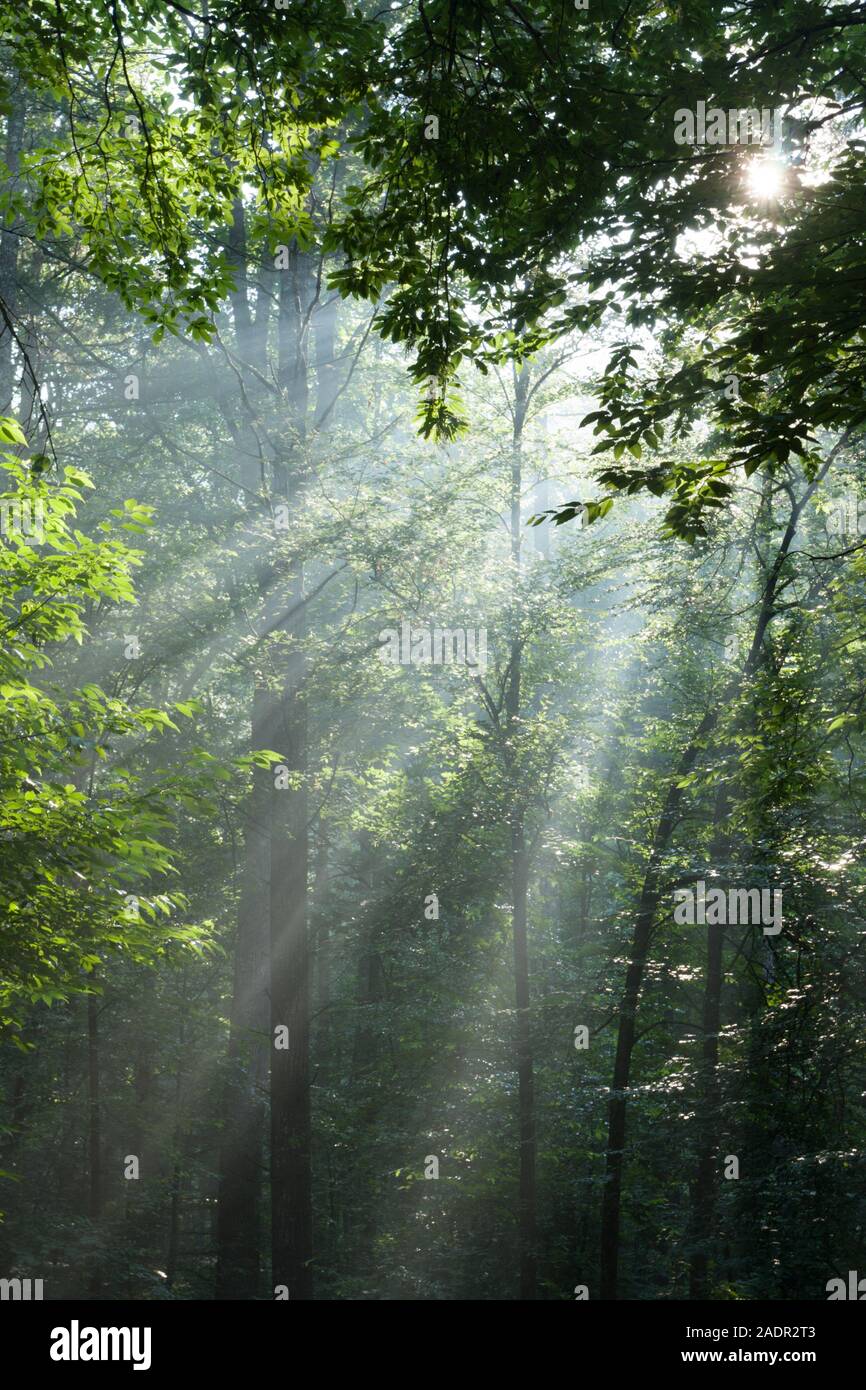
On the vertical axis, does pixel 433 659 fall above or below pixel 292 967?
above

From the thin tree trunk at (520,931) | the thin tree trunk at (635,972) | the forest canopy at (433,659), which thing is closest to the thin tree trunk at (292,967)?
the forest canopy at (433,659)

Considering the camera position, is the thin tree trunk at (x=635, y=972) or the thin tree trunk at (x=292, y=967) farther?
the thin tree trunk at (x=292, y=967)

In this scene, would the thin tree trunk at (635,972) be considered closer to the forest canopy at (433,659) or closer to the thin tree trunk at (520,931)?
the forest canopy at (433,659)

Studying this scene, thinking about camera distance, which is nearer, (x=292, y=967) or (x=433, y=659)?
(x=292, y=967)

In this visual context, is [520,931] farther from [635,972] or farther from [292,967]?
[292,967]

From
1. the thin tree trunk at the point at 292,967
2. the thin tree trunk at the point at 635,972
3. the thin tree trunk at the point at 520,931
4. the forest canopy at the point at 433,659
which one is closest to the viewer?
the forest canopy at the point at 433,659

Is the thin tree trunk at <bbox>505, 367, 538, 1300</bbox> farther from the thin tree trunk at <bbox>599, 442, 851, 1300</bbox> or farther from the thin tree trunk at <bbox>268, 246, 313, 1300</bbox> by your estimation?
the thin tree trunk at <bbox>268, 246, 313, 1300</bbox>

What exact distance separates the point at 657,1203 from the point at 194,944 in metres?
10.2

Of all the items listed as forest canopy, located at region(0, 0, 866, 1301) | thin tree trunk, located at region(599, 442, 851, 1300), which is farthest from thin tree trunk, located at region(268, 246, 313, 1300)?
thin tree trunk, located at region(599, 442, 851, 1300)

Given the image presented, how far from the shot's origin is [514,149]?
4.51 metres

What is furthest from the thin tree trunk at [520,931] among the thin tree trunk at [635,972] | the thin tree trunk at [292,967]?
the thin tree trunk at [292,967]

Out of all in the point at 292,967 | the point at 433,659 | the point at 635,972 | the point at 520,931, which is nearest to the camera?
the point at 635,972

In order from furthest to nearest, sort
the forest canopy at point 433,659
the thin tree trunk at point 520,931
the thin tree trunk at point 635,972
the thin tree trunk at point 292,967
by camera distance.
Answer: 1. the thin tree trunk at point 520,931
2. the thin tree trunk at point 292,967
3. the thin tree trunk at point 635,972
4. the forest canopy at point 433,659

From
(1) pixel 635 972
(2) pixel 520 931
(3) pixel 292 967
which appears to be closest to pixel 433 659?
(2) pixel 520 931
